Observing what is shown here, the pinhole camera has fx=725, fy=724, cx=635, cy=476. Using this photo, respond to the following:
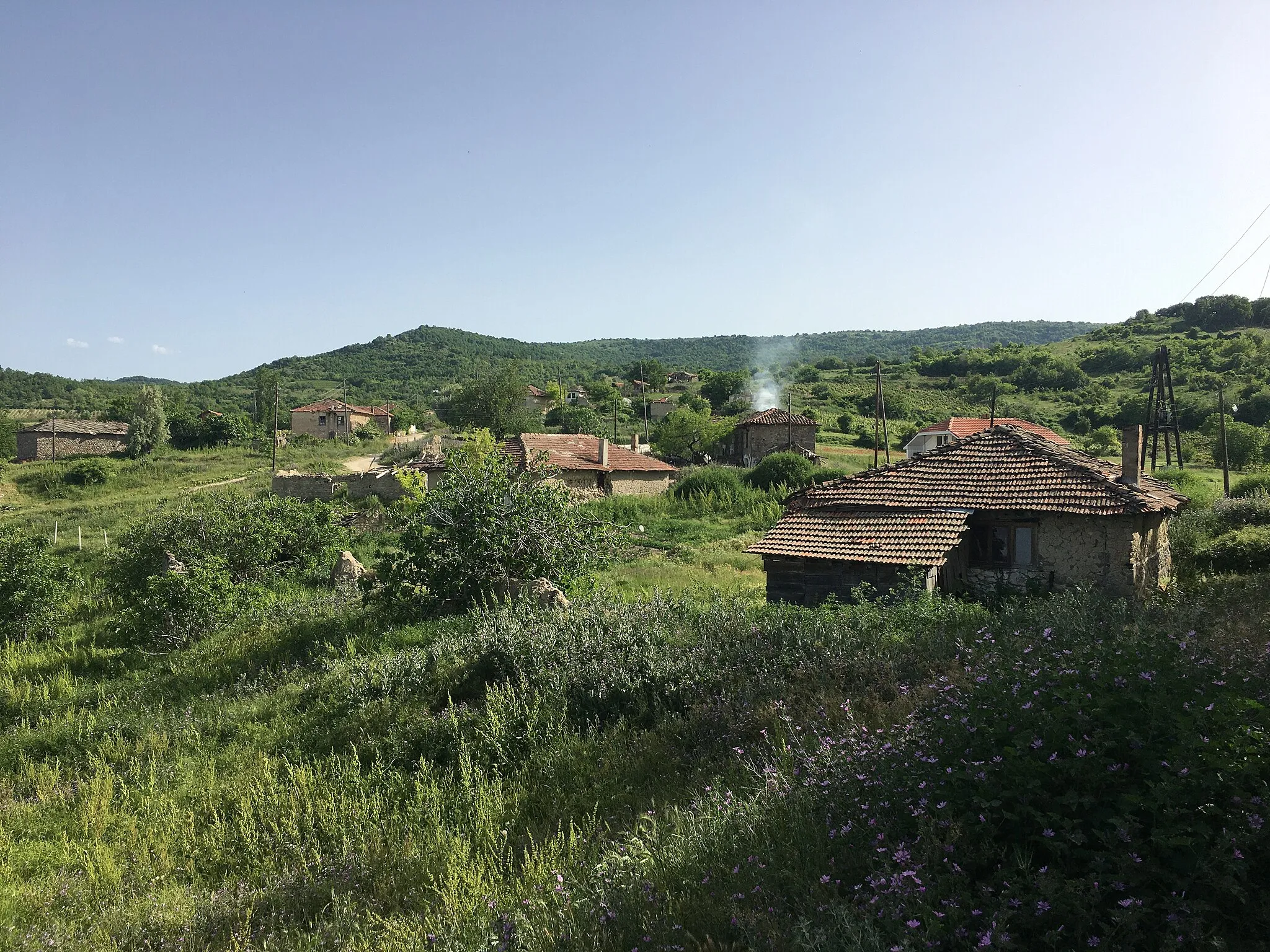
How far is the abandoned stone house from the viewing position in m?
13.7

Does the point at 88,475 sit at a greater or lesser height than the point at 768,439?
lesser

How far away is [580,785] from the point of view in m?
5.76

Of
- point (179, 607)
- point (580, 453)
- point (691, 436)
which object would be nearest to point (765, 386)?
point (691, 436)

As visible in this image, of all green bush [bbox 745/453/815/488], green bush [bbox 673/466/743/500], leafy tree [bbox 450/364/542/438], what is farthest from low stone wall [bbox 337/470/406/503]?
leafy tree [bbox 450/364/542/438]

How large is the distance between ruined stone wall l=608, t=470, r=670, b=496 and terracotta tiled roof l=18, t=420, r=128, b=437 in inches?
1737

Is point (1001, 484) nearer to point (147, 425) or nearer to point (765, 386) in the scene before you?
point (147, 425)

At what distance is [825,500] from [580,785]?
37.9 feet

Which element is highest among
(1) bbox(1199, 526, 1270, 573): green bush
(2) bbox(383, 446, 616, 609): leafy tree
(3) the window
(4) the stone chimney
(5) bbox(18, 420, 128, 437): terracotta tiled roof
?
(5) bbox(18, 420, 128, 437): terracotta tiled roof

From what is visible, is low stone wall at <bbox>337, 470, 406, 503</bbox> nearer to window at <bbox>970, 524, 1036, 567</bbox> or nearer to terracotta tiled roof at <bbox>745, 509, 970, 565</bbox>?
terracotta tiled roof at <bbox>745, 509, 970, 565</bbox>

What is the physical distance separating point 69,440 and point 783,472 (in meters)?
56.5

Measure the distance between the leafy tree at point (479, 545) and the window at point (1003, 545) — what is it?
7987 millimetres

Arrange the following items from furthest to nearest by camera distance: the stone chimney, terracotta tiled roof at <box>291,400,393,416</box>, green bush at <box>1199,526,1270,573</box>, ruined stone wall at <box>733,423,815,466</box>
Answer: terracotta tiled roof at <box>291,400,393,416</box> → ruined stone wall at <box>733,423,815,466</box> → green bush at <box>1199,526,1270,573</box> → the stone chimney

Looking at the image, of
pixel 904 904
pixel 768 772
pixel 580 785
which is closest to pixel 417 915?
pixel 580 785

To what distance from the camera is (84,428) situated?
5844cm
